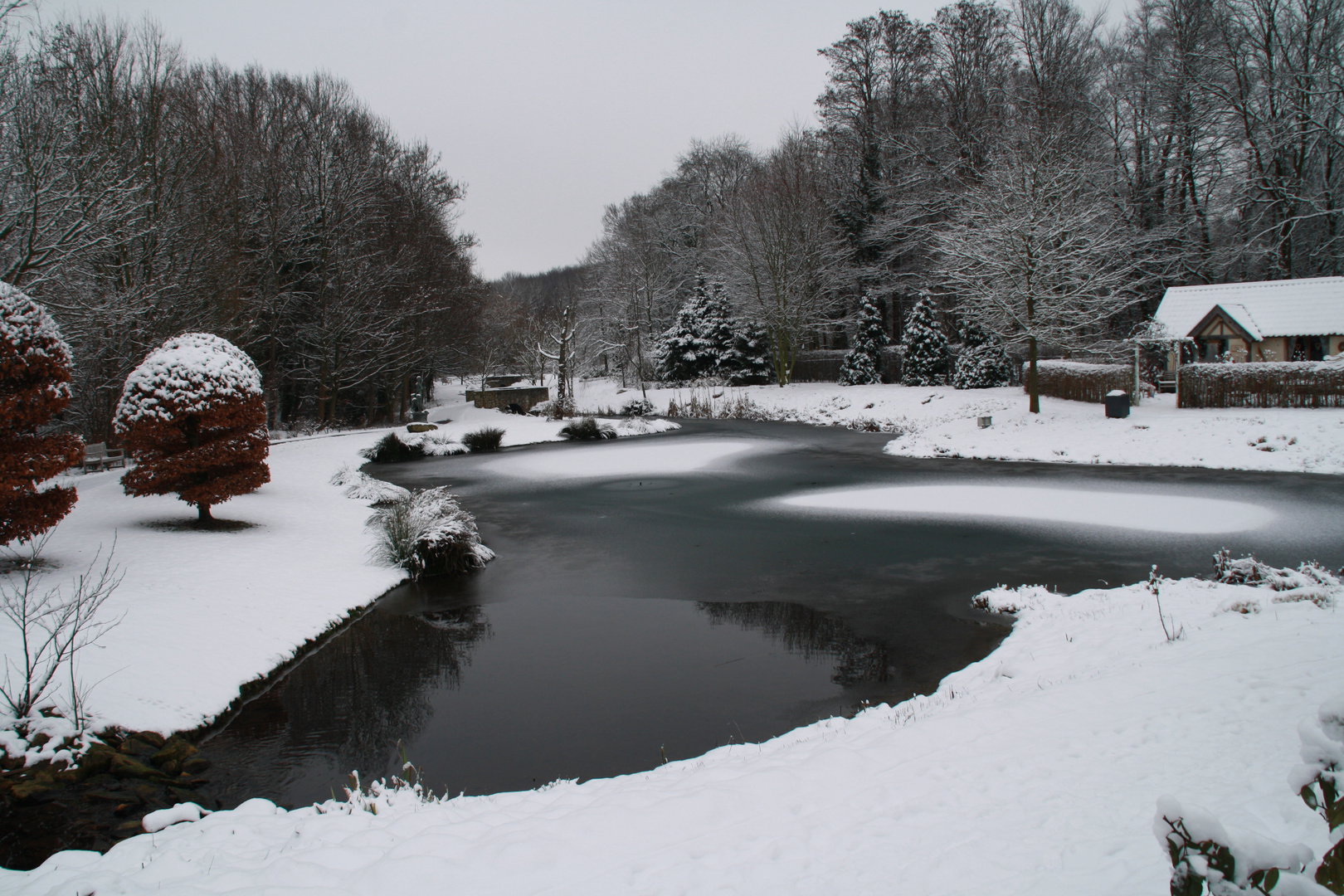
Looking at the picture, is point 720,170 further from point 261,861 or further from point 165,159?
point 261,861

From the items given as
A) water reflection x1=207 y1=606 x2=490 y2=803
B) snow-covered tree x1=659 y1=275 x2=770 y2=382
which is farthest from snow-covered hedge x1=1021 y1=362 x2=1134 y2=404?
water reflection x1=207 y1=606 x2=490 y2=803

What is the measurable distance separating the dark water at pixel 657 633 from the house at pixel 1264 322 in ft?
42.2

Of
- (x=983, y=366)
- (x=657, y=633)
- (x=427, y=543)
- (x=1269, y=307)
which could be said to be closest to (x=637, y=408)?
(x=983, y=366)

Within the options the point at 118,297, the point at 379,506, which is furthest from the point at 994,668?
the point at 118,297

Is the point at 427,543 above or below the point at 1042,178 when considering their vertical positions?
below

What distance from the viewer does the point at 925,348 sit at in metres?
33.3

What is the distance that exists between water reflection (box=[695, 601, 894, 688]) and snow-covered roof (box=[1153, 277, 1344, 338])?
22363 mm

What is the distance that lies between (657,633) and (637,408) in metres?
28.1

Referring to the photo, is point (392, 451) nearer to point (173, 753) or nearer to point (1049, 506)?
→ point (1049, 506)

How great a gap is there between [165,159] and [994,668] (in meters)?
21.5

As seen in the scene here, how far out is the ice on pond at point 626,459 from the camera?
19.4 meters

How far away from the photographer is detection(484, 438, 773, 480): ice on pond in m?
19.4

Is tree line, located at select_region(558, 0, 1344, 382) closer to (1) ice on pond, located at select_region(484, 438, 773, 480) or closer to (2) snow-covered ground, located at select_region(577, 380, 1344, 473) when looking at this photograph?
(2) snow-covered ground, located at select_region(577, 380, 1344, 473)

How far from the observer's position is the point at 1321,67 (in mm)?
26125
